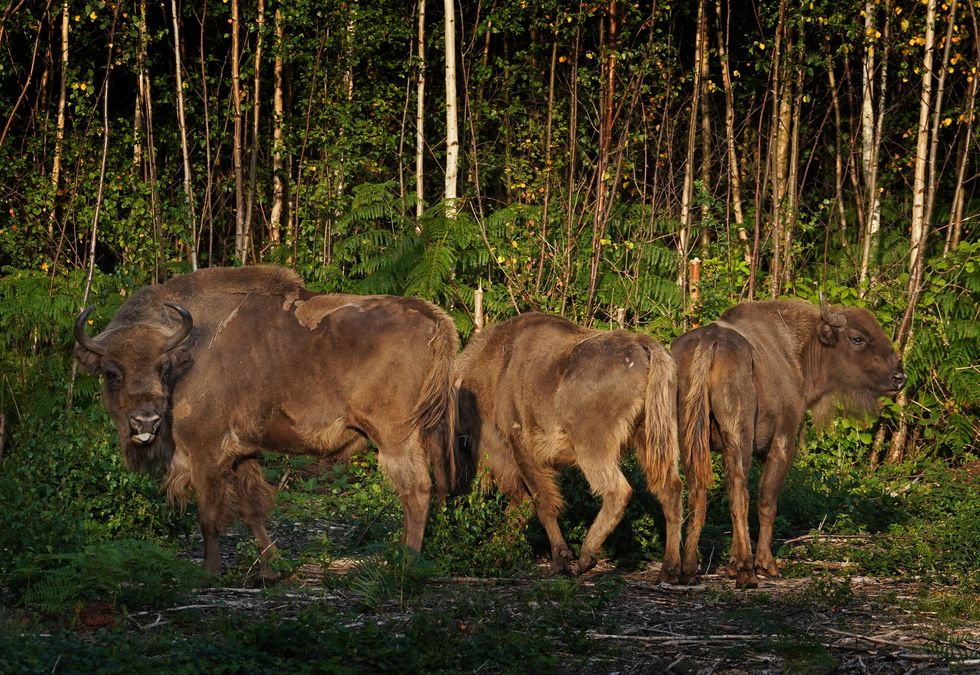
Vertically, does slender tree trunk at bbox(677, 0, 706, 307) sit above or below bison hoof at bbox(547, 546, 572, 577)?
above

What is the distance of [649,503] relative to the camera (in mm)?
10062

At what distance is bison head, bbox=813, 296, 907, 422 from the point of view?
10.7 metres

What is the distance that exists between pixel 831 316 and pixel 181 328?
579 centimetres

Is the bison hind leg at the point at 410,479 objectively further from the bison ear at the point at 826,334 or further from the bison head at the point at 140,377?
the bison ear at the point at 826,334

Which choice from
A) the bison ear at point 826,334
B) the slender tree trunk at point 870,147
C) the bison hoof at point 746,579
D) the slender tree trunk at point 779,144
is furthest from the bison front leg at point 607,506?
the slender tree trunk at point 870,147

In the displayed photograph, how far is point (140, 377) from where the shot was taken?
8.62 meters

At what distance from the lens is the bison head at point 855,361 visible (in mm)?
10734

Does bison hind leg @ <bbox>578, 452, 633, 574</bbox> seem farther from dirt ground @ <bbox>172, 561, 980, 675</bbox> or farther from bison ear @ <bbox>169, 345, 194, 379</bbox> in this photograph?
bison ear @ <bbox>169, 345, 194, 379</bbox>

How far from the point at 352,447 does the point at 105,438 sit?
2.95 metres

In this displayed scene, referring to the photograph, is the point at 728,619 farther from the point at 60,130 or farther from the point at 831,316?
the point at 60,130

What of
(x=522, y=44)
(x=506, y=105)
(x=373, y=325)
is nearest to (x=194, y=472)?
(x=373, y=325)

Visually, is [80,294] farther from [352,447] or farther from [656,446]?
[656,446]

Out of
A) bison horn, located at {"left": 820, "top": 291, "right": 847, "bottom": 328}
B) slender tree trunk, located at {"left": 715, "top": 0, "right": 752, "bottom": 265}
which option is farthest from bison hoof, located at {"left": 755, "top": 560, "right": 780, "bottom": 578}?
slender tree trunk, located at {"left": 715, "top": 0, "right": 752, "bottom": 265}

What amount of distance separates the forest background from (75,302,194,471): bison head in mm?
2989
